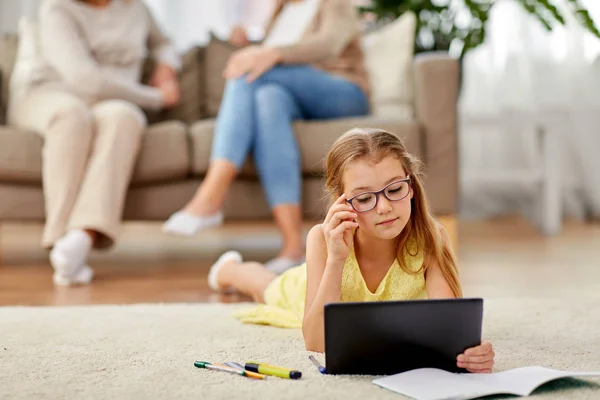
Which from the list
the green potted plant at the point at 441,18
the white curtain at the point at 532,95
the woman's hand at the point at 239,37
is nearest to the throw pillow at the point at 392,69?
the green potted plant at the point at 441,18

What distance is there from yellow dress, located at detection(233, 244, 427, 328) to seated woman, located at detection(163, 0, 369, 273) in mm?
582

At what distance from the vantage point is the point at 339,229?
43.4 inches

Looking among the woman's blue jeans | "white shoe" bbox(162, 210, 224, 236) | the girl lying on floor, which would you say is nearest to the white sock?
"white shoe" bbox(162, 210, 224, 236)

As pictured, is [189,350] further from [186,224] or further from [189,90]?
[189,90]

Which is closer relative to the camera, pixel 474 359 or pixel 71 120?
pixel 474 359

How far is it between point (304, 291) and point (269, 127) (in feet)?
2.88

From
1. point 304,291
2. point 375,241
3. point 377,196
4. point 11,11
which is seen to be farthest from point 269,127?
point 11,11

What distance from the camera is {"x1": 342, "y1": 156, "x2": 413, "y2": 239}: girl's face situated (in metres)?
1.12

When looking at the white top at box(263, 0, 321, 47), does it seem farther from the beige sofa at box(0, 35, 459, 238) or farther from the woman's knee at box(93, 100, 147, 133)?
the woman's knee at box(93, 100, 147, 133)

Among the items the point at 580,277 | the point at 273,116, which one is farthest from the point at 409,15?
the point at 580,277

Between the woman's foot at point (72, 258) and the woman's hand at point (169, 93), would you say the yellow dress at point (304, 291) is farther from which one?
the woman's hand at point (169, 93)

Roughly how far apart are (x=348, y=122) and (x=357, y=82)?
0.22 metres

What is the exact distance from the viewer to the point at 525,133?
3.86 meters

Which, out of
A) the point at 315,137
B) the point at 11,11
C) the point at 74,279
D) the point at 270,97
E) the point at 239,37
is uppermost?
the point at 11,11
